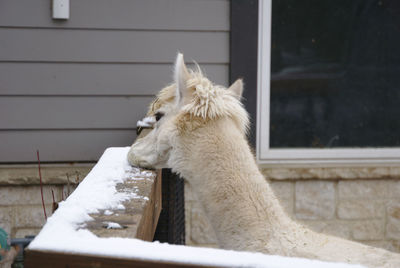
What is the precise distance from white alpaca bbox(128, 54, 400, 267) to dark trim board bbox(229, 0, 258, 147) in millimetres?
1603

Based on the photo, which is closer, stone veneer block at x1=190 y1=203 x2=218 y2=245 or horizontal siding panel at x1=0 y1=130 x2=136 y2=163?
horizontal siding panel at x1=0 y1=130 x2=136 y2=163

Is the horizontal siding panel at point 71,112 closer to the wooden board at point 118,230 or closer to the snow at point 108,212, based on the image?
the wooden board at point 118,230

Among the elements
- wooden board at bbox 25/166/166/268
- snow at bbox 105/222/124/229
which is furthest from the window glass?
snow at bbox 105/222/124/229

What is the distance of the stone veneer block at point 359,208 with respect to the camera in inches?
159

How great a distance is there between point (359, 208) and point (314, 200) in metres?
0.42

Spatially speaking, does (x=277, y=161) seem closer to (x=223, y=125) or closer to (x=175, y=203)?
(x=175, y=203)

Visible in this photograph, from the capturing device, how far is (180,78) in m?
2.12

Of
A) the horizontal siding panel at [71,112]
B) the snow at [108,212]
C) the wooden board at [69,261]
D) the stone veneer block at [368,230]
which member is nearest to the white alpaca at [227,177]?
the snow at [108,212]

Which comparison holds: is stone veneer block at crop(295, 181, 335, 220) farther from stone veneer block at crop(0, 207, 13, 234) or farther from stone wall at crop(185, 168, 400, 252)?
stone veneer block at crop(0, 207, 13, 234)

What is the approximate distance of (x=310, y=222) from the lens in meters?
4.01

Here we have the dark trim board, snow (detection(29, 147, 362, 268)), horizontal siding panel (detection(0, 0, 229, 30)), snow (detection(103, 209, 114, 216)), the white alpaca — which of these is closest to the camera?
snow (detection(29, 147, 362, 268))

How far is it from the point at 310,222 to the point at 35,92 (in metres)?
2.56

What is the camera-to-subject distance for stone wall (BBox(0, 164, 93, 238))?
11.8ft

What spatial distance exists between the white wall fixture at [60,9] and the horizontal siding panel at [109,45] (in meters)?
0.12
